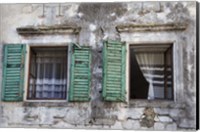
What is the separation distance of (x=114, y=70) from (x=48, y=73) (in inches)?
51.8

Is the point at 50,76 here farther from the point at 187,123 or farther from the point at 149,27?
the point at 187,123

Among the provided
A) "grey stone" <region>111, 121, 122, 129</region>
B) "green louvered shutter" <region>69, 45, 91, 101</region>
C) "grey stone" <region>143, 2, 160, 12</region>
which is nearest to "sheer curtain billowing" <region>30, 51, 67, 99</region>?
"green louvered shutter" <region>69, 45, 91, 101</region>

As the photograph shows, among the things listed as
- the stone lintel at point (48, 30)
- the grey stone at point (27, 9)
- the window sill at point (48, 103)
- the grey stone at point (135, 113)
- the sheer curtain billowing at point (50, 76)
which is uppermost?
the grey stone at point (27, 9)

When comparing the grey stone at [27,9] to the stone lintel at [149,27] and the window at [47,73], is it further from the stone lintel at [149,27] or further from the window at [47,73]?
the stone lintel at [149,27]

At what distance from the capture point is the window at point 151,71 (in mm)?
8203

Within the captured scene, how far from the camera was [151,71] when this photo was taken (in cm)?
830

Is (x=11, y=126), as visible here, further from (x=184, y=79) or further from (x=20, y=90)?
(x=184, y=79)

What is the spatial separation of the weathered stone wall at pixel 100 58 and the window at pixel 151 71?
250 millimetres

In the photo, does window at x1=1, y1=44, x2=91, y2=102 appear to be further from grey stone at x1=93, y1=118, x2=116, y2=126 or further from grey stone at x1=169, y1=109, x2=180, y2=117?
grey stone at x1=169, y1=109, x2=180, y2=117

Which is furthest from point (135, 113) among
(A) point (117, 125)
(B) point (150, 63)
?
(B) point (150, 63)

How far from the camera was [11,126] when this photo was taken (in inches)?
321

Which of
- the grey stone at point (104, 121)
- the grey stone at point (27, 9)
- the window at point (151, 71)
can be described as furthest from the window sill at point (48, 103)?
the grey stone at point (27, 9)

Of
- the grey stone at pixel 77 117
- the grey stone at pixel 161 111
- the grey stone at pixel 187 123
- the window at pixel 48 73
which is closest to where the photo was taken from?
the grey stone at pixel 187 123

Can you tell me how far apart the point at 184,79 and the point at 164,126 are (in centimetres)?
88
